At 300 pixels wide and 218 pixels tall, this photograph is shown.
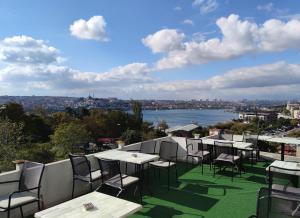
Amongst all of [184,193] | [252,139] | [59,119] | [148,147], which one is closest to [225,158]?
[184,193]

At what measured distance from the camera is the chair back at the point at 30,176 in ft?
12.3

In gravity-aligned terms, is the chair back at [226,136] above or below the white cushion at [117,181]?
above

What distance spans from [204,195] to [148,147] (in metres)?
2.19

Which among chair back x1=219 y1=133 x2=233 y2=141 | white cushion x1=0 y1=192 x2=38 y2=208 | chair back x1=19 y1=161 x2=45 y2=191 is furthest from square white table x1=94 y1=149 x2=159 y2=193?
chair back x1=219 y1=133 x2=233 y2=141

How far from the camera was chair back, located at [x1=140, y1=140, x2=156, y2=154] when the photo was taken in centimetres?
648

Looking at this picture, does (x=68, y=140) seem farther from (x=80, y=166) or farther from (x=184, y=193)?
(x=184, y=193)

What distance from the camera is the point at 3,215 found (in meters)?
3.63

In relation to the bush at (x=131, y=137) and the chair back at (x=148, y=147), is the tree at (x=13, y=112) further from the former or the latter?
the chair back at (x=148, y=147)

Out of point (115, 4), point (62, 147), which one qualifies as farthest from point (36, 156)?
point (115, 4)

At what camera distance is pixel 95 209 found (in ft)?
8.73

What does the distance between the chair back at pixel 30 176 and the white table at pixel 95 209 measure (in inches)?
44.3

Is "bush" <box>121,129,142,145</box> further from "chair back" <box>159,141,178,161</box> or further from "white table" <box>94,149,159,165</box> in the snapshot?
"white table" <box>94,149,159,165</box>

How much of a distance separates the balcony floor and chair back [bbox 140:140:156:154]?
2.10 feet

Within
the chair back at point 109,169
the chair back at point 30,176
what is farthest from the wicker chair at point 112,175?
the chair back at point 30,176
